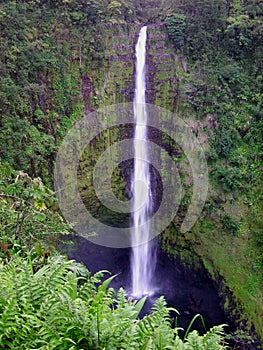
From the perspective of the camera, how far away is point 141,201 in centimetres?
1284

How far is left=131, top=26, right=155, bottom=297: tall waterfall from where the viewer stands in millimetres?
12551

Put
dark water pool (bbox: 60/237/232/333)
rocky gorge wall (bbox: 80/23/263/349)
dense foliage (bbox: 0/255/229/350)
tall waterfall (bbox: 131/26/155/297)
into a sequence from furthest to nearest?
tall waterfall (bbox: 131/26/155/297) → dark water pool (bbox: 60/237/232/333) → rocky gorge wall (bbox: 80/23/263/349) → dense foliage (bbox: 0/255/229/350)

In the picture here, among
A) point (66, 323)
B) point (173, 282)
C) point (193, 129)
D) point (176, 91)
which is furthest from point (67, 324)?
point (176, 91)

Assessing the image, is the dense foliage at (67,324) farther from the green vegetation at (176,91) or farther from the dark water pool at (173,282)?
the dark water pool at (173,282)

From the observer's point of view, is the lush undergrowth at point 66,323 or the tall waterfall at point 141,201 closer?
the lush undergrowth at point 66,323

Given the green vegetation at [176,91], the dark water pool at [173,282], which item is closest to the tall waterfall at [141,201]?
the dark water pool at [173,282]

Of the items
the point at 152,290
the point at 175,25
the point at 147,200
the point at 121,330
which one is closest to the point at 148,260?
the point at 152,290

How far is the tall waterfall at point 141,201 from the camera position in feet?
41.2

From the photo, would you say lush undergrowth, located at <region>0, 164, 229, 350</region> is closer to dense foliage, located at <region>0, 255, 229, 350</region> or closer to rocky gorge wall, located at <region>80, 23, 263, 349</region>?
dense foliage, located at <region>0, 255, 229, 350</region>

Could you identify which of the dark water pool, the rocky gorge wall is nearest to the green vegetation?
the rocky gorge wall

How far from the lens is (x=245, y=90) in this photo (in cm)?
1207

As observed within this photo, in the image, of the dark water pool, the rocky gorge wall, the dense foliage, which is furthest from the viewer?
the dark water pool

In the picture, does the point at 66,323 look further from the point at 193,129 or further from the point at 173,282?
the point at 193,129

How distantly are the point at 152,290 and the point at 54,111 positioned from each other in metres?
8.32
